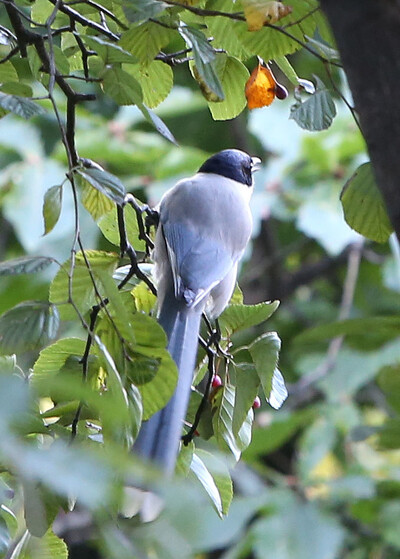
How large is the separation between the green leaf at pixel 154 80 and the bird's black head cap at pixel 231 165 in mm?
890

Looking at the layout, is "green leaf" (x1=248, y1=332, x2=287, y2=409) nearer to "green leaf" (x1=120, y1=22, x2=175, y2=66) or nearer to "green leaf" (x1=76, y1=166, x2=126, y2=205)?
"green leaf" (x1=76, y1=166, x2=126, y2=205)

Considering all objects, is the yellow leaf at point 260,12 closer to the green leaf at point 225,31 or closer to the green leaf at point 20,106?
the green leaf at point 225,31

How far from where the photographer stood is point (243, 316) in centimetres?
121

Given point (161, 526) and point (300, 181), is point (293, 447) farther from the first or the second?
point (161, 526)

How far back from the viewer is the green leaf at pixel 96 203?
1249mm

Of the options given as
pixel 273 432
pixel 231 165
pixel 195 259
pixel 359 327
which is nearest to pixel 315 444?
pixel 273 432

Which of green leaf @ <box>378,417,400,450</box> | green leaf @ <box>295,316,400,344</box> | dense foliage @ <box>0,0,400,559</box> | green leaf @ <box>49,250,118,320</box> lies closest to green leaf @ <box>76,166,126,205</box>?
dense foliage @ <box>0,0,400,559</box>

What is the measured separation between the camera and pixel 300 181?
132 inches

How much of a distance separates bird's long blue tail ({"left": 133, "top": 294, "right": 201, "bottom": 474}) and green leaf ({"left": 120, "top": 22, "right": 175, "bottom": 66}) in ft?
1.20

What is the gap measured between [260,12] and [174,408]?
0.48 metres

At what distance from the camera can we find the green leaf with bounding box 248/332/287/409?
1.13 m

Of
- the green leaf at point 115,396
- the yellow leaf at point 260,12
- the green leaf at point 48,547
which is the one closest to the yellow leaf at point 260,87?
the yellow leaf at point 260,12

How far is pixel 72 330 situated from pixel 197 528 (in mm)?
2541

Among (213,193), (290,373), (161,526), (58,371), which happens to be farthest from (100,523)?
(290,373)
